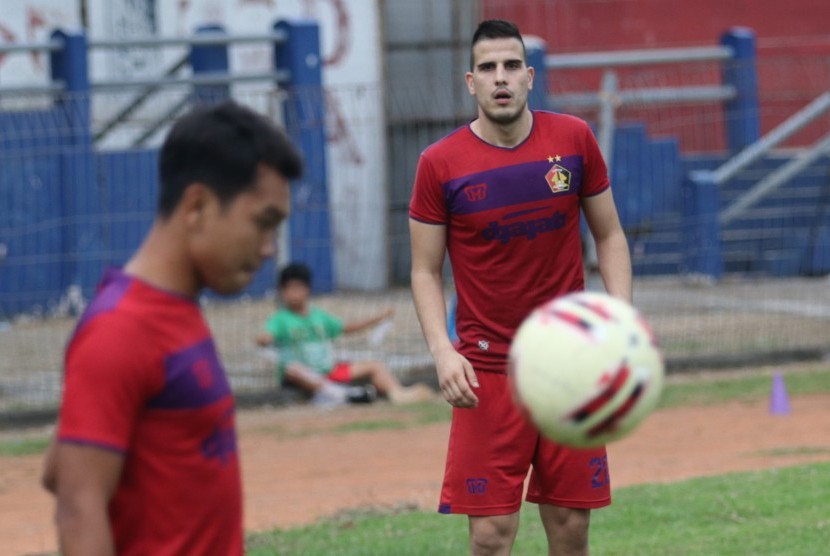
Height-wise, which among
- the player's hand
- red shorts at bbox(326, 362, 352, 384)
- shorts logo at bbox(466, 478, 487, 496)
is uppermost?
the player's hand

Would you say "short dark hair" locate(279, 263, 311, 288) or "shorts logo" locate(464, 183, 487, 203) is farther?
"short dark hair" locate(279, 263, 311, 288)

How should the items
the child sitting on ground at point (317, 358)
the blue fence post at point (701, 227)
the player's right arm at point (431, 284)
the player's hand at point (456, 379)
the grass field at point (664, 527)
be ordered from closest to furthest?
1. the player's hand at point (456, 379)
2. the player's right arm at point (431, 284)
3. the grass field at point (664, 527)
4. the child sitting on ground at point (317, 358)
5. the blue fence post at point (701, 227)

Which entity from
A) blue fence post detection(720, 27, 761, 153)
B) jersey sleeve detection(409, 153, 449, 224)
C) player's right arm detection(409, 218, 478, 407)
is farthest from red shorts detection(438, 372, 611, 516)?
blue fence post detection(720, 27, 761, 153)

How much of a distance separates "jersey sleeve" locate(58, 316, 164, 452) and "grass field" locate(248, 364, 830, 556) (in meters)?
4.54

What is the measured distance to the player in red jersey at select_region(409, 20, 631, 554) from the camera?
18.5ft

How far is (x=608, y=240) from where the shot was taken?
5.77m

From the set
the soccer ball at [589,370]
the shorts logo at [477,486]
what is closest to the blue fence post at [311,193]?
the shorts logo at [477,486]

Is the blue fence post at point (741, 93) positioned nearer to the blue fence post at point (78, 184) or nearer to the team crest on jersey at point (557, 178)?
the blue fence post at point (78, 184)

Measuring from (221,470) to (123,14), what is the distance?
2192 centimetres

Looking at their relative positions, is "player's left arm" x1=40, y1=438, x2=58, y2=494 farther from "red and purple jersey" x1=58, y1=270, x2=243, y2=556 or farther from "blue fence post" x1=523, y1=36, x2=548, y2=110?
"blue fence post" x1=523, y1=36, x2=548, y2=110

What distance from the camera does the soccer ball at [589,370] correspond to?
382 centimetres

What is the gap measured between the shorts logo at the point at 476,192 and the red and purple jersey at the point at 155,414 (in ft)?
7.79

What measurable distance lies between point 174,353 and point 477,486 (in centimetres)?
260

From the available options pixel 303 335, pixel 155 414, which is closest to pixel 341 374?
pixel 303 335
